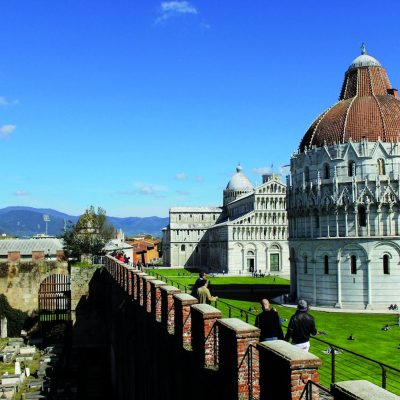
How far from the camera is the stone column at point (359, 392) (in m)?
5.72

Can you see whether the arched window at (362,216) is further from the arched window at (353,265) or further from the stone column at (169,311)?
the stone column at (169,311)

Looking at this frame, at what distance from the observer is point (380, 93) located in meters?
47.2

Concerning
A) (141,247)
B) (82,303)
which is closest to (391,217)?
(82,303)

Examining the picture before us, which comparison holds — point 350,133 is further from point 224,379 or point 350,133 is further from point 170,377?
point 224,379

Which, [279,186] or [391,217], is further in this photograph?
[279,186]

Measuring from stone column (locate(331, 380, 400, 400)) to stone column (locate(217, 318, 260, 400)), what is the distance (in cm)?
294

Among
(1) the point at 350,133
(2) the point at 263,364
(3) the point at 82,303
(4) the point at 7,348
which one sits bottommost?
(4) the point at 7,348

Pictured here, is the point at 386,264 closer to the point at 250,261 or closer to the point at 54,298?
the point at 54,298

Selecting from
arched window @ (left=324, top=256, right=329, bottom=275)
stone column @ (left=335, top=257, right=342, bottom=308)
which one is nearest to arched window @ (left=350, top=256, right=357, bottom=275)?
stone column @ (left=335, top=257, right=342, bottom=308)

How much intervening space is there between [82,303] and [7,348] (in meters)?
A: 7.66

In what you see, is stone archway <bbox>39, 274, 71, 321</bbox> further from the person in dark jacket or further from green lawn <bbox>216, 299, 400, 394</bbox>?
the person in dark jacket

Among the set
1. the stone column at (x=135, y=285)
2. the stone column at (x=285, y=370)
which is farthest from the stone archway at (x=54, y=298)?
the stone column at (x=285, y=370)

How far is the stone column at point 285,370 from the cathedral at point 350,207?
34.0 meters

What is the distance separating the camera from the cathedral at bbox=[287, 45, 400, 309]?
1575 inches
